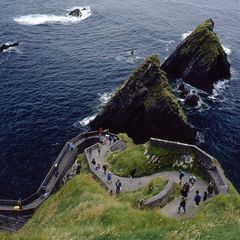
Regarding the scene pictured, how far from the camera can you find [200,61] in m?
95.6

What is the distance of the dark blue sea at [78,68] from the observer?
234 feet

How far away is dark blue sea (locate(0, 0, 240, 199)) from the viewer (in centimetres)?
7131

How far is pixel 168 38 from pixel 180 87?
31772 mm

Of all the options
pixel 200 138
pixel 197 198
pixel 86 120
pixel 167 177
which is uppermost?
pixel 197 198

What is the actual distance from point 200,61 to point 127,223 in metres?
76.0

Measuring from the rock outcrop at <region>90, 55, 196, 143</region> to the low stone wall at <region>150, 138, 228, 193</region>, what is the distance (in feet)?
85.2

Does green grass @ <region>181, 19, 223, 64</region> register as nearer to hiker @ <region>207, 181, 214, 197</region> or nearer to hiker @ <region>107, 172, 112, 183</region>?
hiker @ <region>107, 172, 112, 183</region>

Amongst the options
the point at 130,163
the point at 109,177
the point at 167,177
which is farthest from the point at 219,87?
the point at 109,177

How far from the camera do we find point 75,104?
282 feet

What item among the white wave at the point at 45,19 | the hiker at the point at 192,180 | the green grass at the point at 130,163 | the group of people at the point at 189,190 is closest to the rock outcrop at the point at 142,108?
the green grass at the point at 130,163

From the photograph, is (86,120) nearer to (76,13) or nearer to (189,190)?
(189,190)

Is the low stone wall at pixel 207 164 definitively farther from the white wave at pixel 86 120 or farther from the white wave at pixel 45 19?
the white wave at pixel 45 19

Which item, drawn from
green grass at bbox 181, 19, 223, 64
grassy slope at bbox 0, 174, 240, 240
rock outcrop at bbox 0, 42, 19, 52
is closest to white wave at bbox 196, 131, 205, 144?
green grass at bbox 181, 19, 223, 64

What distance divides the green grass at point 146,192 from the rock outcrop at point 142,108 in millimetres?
32399
